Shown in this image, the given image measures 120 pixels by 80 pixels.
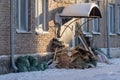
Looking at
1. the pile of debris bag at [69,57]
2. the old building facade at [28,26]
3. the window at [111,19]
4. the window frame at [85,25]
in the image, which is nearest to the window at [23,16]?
the old building facade at [28,26]

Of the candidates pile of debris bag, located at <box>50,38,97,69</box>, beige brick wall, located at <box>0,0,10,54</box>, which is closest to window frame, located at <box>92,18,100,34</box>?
pile of debris bag, located at <box>50,38,97,69</box>

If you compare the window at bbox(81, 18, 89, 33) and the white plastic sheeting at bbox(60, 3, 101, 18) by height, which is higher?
the white plastic sheeting at bbox(60, 3, 101, 18)

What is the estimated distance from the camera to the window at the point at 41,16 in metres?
21.6

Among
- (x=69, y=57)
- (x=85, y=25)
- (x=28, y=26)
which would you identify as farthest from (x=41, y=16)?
(x=85, y=25)

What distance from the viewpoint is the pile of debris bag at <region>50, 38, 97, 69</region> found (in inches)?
841

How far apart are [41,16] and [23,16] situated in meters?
1.53

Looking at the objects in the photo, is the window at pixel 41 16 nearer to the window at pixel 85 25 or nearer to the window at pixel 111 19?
the window at pixel 85 25

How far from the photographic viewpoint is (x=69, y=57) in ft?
69.9

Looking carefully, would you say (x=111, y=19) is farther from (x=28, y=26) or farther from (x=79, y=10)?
(x=28, y=26)

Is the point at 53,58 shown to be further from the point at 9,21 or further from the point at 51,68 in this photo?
the point at 9,21

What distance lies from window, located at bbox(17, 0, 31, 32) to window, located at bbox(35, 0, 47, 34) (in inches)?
26.6

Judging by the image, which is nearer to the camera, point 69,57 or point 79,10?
point 69,57

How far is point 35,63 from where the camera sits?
2011 centimetres

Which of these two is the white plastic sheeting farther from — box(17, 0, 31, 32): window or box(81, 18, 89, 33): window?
box(17, 0, 31, 32): window
